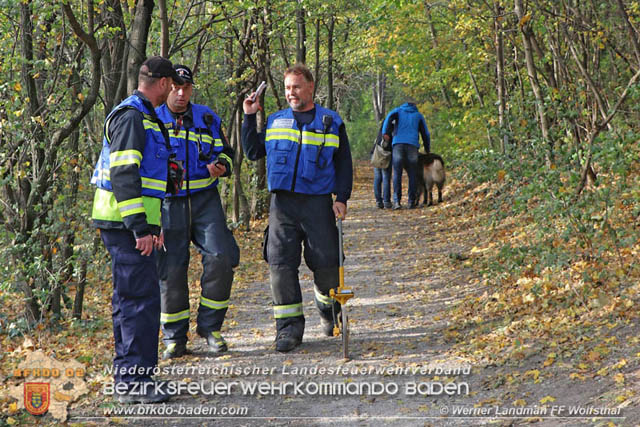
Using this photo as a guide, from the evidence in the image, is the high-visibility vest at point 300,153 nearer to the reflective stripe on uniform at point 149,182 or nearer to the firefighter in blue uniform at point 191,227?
the firefighter in blue uniform at point 191,227

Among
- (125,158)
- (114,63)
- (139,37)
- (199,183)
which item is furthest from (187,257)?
(114,63)

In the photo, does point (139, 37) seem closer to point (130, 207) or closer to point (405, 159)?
point (130, 207)

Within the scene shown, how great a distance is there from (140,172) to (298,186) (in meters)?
1.64

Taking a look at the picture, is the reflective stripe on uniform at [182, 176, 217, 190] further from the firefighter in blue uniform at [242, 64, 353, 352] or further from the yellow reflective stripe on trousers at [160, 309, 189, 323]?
the yellow reflective stripe on trousers at [160, 309, 189, 323]

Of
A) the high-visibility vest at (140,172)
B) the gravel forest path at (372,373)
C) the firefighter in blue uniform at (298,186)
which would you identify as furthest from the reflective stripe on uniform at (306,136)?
the gravel forest path at (372,373)

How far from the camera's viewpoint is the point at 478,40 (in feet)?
55.7

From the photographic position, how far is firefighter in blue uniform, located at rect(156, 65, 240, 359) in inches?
249

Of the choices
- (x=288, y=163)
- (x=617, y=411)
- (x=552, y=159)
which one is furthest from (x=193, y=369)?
(x=552, y=159)

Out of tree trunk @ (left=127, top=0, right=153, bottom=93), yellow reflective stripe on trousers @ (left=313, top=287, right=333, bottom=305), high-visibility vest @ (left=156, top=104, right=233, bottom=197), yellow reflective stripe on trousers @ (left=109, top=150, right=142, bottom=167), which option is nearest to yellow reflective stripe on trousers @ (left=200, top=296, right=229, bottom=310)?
yellow reflective stripe on trousers @ (left=313, top=287, right=333, bottom=305)

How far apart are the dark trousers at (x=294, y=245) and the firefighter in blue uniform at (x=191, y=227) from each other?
412 mm

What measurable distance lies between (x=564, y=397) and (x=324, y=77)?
27.7m

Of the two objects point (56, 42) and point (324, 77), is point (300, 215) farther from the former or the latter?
point (324, 77)

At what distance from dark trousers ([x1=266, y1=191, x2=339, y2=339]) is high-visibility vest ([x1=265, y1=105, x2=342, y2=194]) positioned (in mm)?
134

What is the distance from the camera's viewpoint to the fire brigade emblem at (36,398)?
5098 mm
